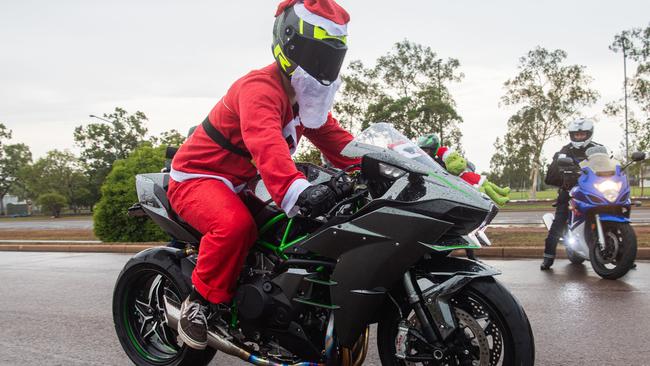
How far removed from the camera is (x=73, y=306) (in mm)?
5562

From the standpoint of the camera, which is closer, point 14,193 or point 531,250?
point 531,250

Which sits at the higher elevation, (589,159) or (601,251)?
(589,159)

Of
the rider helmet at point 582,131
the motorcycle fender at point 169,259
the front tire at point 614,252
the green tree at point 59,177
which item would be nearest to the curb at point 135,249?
the front tire at point 614,252

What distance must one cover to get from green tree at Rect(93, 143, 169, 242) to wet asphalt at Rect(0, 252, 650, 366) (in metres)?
4.62

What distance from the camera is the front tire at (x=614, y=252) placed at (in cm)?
591

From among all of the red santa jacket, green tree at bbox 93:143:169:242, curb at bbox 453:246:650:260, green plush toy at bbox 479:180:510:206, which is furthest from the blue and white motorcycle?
green tree at bbox 93:143:169:242

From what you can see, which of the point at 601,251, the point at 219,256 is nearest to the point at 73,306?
the point at 219,256

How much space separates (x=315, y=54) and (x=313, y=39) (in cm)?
7

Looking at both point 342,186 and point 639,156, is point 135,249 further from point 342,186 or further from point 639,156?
point 342,186

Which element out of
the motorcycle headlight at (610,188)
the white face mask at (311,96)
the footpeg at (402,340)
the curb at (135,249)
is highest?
the white face mask at (311,96)

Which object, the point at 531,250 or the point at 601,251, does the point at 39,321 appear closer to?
the point at 601,251

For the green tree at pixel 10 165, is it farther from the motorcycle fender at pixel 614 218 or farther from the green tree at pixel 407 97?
the motorcycle fender at pixel 614 218

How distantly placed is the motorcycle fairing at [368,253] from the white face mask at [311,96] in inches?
28.3

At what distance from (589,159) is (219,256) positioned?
5.48 meters
